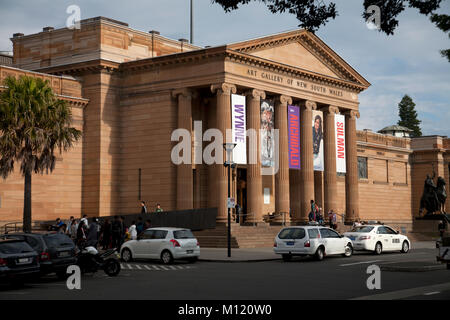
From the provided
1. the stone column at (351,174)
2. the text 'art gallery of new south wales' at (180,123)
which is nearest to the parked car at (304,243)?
the text 'art gallery of new south wales' at (180,123)

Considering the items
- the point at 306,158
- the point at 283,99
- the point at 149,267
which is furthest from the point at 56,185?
the point at 149,267

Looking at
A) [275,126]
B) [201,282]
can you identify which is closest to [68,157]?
[275,126]

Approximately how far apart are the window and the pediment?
15.3 metres

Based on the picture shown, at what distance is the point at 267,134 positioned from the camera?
44.0 meters

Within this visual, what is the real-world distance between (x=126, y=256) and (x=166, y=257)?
2.44 meters

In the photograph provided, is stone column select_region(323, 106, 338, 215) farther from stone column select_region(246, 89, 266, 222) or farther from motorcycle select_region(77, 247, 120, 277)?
motorcycle select_region(77, 247, 120, 277)

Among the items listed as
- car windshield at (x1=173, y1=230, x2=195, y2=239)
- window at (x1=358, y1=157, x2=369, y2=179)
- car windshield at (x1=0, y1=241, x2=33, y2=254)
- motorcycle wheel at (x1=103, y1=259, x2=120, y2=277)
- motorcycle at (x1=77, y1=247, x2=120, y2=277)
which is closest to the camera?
car windshield at (x1=0, y1=241, x2=33, y2=254)

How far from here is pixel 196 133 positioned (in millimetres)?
43906

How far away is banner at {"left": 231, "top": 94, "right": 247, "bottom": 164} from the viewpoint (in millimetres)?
40781

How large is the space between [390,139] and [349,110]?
2192cm

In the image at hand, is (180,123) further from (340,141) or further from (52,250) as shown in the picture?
(52,250)

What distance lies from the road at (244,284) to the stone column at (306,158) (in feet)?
71.6

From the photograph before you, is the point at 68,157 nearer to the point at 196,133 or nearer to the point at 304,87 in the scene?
the point at 196,133

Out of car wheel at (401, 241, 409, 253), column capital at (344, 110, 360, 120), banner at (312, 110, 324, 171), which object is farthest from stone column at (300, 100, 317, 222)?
car wheel at (401, 241, 409, 253)
